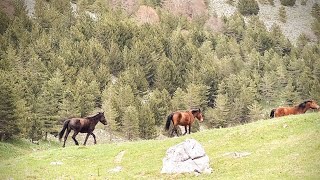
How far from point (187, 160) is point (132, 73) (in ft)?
332

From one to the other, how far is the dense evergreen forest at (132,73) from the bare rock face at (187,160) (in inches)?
1525

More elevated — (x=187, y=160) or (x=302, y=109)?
(x=302, y=109)

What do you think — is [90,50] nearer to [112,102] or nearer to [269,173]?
[112,102]

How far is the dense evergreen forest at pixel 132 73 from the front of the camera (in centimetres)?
9156

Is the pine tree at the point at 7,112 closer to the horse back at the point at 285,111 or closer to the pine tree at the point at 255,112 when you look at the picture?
the horse back at the point at 285,111

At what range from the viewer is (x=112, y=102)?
322ft

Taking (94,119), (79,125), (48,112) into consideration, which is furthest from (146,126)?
(79,125)

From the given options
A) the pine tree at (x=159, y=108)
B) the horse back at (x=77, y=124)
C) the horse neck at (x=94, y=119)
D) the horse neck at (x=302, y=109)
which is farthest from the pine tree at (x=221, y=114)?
the horse back at (x=77, y=124)

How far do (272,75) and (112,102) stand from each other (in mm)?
62288

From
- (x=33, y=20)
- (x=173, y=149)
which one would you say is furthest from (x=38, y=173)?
(x=33, y=20)

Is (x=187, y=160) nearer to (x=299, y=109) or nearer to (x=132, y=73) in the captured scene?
(x=299, y=109)

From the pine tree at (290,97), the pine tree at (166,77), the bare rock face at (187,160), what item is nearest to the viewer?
the bare rock face at (187,160)

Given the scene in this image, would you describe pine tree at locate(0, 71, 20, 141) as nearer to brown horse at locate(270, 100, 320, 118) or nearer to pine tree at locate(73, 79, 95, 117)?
pine tree at locate(73, 79, 95, 117)

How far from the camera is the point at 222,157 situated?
31.4 m
